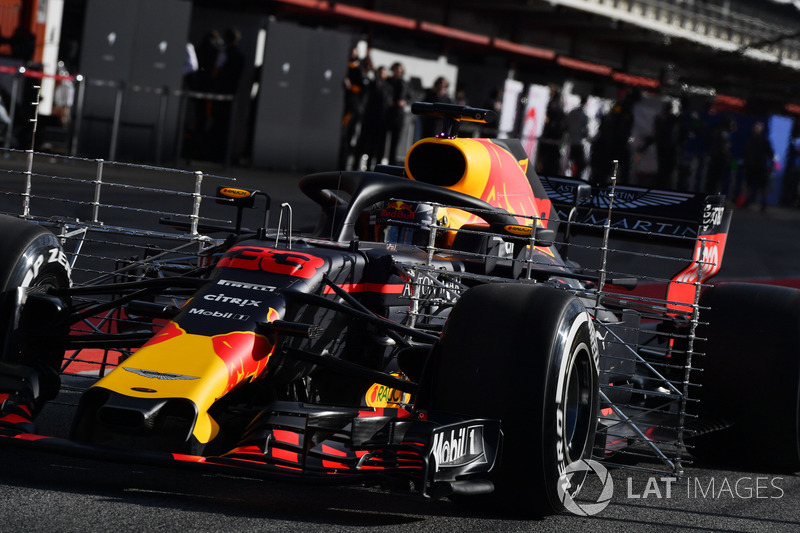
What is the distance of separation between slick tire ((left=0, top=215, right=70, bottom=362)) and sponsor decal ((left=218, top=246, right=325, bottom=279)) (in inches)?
33.6

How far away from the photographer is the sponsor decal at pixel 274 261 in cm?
516

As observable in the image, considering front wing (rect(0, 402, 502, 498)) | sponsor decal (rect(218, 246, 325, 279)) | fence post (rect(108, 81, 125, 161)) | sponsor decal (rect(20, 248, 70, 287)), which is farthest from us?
fence post (rect(108, 81, 125, 161))

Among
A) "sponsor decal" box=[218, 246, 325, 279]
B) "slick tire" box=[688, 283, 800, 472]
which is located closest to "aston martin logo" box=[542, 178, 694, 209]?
"slick tire" box=[688, 283, 800, 472]

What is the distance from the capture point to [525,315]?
15.6 feet

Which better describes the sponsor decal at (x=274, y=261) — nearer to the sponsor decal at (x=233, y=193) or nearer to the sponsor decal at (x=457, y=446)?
the sponsor decal at (x=233, y=193)

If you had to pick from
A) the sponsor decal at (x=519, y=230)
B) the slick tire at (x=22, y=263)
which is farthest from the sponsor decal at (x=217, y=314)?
the sponsor decal at (x=519, y=230)

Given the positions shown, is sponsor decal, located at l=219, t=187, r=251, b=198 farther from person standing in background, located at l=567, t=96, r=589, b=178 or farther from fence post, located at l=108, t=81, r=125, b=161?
person standing in background, located at l=567, t=96, r=589, b=178

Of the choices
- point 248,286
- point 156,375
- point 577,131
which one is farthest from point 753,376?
point 577,131

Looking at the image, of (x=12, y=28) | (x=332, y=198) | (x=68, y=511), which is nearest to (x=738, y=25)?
(x=12, y=28)

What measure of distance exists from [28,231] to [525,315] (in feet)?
7.55

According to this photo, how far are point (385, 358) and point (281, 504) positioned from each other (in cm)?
108

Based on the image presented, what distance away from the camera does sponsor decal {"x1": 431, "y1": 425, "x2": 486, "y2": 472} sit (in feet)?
14.0

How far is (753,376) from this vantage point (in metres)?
6.32

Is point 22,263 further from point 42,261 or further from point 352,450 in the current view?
point 352,450
